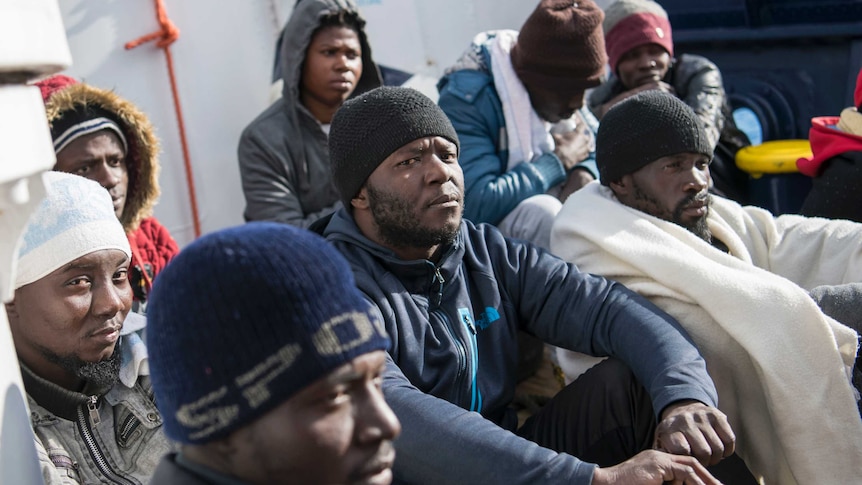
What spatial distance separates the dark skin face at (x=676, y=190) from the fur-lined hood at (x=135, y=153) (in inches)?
63.2

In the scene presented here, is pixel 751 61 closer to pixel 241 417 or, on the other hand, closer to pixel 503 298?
pixel 503 298

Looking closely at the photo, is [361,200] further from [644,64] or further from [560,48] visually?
[644,64]

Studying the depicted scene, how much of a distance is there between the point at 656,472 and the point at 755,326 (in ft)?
2.29

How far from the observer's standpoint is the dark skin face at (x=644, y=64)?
419 cm

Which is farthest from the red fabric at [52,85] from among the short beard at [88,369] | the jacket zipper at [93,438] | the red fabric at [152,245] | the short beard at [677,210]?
the short beard at [677,210]

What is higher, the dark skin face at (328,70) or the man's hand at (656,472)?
the dark skin face at (328,70)

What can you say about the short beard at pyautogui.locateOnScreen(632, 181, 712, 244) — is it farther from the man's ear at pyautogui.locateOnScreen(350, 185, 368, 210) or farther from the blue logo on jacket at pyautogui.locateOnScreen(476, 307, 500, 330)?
the man's ear at pyautogui.locateOnScreen(350, 185, 368, 210)

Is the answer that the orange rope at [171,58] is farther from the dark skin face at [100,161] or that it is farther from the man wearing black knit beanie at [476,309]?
the man wearing black knit beanie at [476,309]

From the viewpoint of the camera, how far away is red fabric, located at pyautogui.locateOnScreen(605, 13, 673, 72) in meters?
4.15

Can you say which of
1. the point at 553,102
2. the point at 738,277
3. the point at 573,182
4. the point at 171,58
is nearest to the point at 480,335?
the point at 738,277

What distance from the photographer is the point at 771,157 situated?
13.4 ft

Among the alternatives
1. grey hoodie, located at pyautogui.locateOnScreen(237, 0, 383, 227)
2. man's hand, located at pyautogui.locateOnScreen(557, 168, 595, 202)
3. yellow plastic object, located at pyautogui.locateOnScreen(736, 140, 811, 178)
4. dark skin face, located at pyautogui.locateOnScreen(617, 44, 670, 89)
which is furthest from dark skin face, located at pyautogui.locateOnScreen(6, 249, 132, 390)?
yellow plastic object, located at pyautogui.locateOnScreen(736, 140, 811, 178)

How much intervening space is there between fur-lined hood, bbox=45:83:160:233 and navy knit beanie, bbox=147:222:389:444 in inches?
73.7

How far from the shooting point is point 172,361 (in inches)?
50.7
